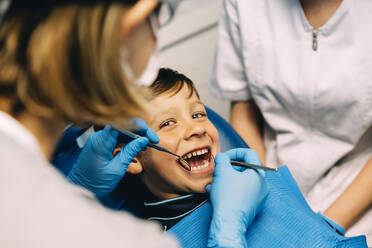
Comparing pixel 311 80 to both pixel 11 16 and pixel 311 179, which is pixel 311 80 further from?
pixel 11 16

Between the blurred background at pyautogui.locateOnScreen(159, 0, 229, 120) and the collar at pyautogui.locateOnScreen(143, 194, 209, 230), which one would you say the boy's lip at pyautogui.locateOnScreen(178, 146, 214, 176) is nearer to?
the collar at pyautogui.locateOnScreen(143, 194, 209, 230)

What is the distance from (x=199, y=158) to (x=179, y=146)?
0.09m

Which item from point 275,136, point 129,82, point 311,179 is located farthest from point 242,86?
point 129,82

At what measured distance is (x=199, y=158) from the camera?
50.9 inches

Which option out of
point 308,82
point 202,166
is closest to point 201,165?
point 202,166

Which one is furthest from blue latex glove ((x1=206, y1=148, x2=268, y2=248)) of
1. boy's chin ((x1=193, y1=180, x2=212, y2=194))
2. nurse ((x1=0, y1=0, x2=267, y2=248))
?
nurse ((x1=0, y1=0, x2=267, y2=248))

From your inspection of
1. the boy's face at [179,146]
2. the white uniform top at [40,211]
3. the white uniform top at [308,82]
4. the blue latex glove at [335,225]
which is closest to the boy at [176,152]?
the boy's face at [179,146]

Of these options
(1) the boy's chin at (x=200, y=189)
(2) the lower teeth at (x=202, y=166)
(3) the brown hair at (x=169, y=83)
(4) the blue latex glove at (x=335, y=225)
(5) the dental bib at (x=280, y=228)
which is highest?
(3) the brown hair at (x=169, y=83)

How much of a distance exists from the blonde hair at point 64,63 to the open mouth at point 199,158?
0.57 m

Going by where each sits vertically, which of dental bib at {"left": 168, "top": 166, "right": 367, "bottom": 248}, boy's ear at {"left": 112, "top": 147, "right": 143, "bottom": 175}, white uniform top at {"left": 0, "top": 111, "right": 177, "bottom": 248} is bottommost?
dental bib at {"left": 168, "top": 166, "right": 367, "bottom": 248}

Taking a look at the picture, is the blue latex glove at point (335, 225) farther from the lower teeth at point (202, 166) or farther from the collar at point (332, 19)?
the collar at point (332, 19)

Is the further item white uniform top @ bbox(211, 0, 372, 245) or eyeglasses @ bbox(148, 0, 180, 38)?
white uniform top @ bbox(211, 0, 372, 245)

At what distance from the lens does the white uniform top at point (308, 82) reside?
49.2 inches

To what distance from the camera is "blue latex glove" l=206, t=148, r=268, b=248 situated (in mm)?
1024
